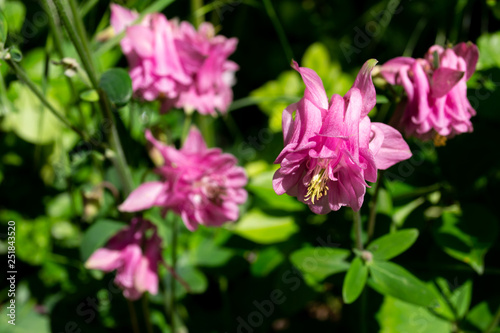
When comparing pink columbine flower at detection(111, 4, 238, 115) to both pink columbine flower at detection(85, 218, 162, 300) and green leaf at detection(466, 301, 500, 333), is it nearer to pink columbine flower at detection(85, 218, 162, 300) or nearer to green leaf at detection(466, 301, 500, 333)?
pink columbine flower at detection(85, 218, 162, 300)

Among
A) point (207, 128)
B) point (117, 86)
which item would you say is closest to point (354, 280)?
point (117, 86)

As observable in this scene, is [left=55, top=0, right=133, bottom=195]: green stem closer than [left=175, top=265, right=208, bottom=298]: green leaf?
Yes

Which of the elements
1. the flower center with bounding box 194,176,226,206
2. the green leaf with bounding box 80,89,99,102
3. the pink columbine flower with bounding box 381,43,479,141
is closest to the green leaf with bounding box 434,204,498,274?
the pink columbine flower with bounding box 381,43,479,141

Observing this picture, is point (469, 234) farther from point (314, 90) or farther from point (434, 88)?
point (314, 90)

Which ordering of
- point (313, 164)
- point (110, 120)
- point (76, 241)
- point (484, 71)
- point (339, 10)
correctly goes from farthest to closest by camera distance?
1. point (339, 10)
2. point (76, 241)
3. point (484, 71)
4. point (110, 120)
5. point (313, 164)

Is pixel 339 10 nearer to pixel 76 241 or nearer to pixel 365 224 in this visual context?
pixel 365 224

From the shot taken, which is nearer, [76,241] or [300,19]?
[76,241]

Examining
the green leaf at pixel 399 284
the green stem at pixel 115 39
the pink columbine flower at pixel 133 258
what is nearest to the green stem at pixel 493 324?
the green leaf at pixel 399 284

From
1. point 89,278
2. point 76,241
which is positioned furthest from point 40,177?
point 89,278
